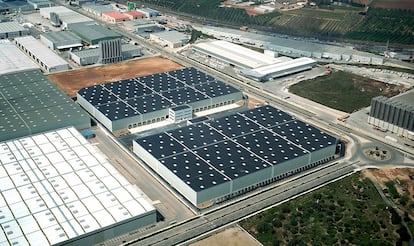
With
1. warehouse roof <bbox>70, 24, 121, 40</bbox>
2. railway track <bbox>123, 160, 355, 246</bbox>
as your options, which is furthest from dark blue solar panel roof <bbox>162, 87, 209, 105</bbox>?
warehouse roof <bbox>70, 24, 121, 40</bbox>

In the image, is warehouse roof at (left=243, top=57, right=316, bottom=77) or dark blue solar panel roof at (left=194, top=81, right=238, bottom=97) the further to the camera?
warehouse roof at (left=243, top=57, right=316, bottom=77)

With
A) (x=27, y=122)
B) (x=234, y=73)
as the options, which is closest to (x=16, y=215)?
(x=27, y=122)

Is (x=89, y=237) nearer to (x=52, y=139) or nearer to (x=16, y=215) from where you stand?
(x=16, y=215)

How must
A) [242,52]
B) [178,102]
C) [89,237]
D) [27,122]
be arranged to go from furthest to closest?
[242,52] → [178,102] → [27,122] → [89,237]

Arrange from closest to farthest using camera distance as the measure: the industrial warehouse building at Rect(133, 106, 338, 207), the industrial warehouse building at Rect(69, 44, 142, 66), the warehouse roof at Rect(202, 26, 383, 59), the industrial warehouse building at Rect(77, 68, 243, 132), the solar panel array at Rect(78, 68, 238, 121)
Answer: the industrial warehouse building at Rect(133, 106, 338, 207), the industrial warehouse building at Rect(77, 68, 243, 132), the solar panel array at Rect(78, 68, 238, 121), the industrial warehouse building at Rect(69, 44, 142, 66), the warehouse roof at Rect(202, 26, 383, 59)

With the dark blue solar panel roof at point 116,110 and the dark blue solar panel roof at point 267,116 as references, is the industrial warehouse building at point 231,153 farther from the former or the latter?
the dark blue solar panel roof at point 116,110

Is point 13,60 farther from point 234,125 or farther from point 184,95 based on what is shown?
point 234,125

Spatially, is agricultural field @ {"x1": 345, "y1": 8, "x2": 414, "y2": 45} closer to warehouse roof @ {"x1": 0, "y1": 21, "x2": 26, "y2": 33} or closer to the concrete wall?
warehouse roof @ {"x1": 0, "y1": 21, "x2": 26, "y2": 33}

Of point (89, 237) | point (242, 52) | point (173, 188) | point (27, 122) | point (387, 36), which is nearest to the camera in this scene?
point (89, 237)
